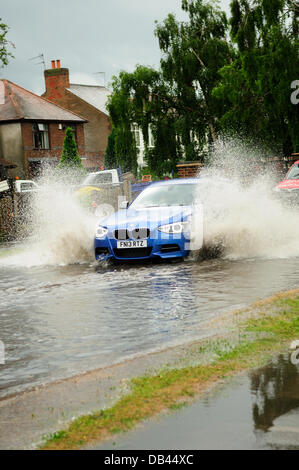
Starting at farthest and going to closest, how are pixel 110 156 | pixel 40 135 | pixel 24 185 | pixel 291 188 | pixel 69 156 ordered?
1. pixel 110 156
2. pixel 40 135
3. pixel 69 156
4. pixel 24 185
5. pixel 291 188

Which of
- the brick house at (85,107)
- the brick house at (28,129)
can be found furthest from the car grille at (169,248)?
the brick house at (85,107)

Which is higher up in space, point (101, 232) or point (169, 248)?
point (101, 232)

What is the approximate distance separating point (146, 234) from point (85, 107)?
55639 millimetres

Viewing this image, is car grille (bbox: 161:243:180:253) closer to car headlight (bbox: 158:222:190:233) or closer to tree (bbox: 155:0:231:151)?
car headlight (bbox: 158:222:190:233)

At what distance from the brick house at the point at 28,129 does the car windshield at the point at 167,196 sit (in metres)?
39.8

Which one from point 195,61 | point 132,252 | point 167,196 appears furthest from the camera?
point 195,61

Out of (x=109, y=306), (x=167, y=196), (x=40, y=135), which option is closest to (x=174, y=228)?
(x=167, y=196)

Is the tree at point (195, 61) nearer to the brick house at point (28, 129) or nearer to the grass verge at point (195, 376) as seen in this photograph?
the brick house at point (28, 129)

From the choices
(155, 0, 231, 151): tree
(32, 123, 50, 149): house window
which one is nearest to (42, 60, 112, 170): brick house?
(32, 123, 50, 149): house window

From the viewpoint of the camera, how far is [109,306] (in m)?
8.63

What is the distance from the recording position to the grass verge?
408 centimetres

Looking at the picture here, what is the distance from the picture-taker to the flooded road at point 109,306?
6.14 m

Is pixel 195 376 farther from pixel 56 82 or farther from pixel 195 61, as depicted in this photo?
pixel 56 82

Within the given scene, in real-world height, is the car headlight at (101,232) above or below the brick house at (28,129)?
below
